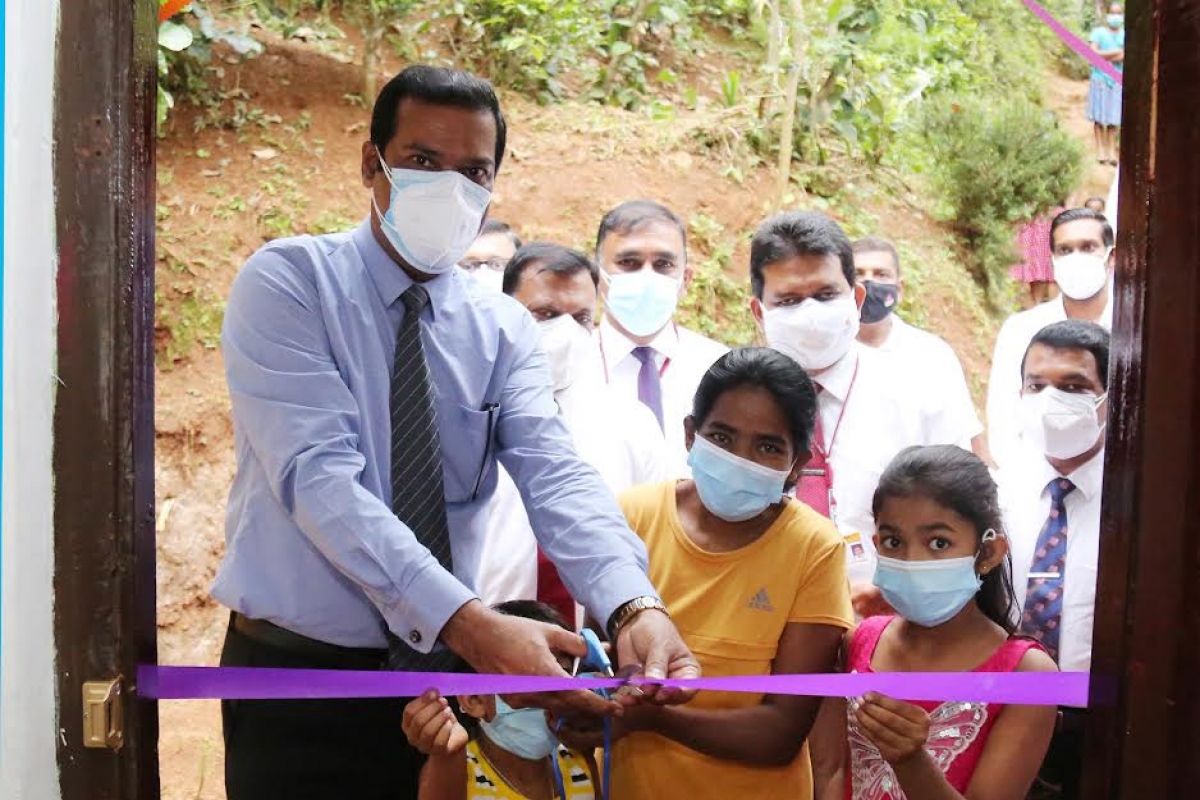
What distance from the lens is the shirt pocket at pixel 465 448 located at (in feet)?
8.28

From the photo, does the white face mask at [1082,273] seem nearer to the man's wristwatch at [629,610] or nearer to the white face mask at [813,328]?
the white face mask at [813,328]

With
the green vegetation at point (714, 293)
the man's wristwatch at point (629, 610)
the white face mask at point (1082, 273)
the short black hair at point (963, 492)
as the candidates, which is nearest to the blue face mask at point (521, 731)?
the man's wristwatch at point (629, 610)

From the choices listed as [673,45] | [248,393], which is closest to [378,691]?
[248,393]

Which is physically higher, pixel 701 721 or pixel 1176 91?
pixel 1176 91

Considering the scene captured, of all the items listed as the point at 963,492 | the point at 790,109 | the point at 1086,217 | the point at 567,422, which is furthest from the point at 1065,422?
the point at 790,109

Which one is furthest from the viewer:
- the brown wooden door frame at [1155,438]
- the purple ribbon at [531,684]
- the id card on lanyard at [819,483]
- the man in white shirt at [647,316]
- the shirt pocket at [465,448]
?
the man in white shirt at [647,316]

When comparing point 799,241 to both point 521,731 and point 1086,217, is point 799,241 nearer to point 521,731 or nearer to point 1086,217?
point 521,731

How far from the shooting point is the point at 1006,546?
2.64m

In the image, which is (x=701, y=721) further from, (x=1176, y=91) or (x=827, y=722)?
(x=1176, y=91)

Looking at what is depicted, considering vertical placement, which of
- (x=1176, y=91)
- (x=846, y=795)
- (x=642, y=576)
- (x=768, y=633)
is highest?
(x=1176, y=91)

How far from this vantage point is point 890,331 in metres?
4.78

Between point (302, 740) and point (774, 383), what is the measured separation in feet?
4.03

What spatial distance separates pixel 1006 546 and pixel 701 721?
29.2 inches

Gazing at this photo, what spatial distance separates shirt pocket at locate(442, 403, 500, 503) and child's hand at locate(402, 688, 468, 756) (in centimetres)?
55
